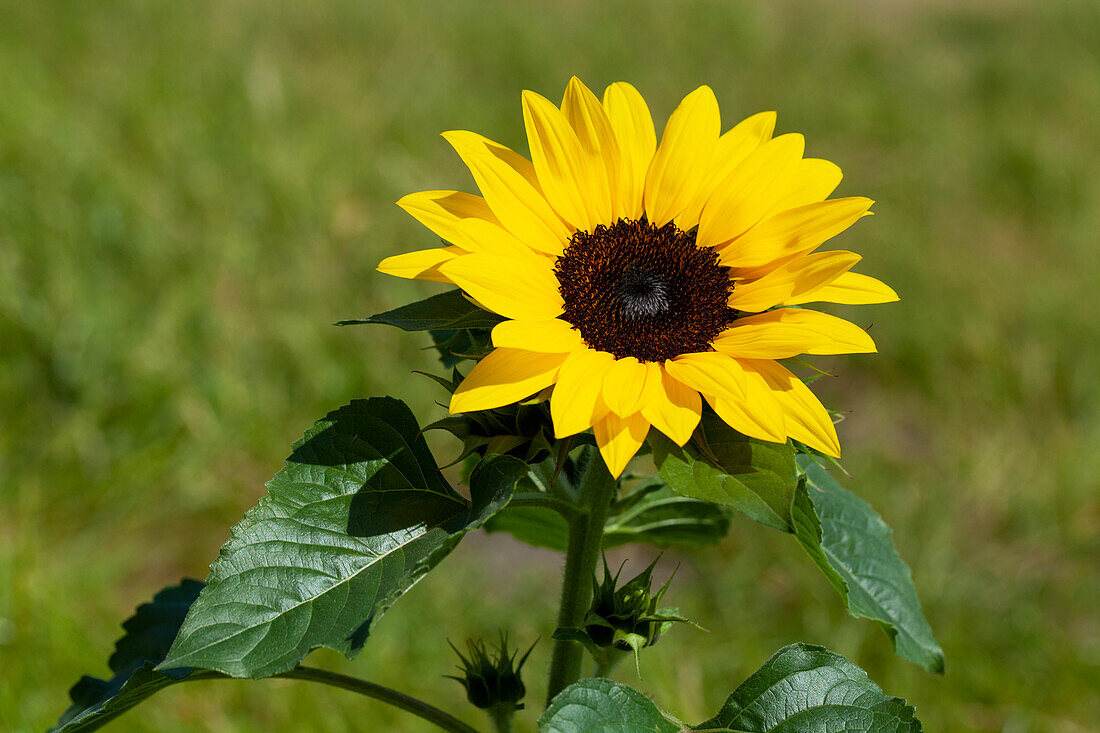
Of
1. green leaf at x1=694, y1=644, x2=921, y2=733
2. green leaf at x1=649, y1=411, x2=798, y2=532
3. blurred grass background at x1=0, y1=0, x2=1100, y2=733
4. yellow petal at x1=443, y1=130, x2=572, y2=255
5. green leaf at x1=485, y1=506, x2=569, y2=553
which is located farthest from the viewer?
blurred grass background at x1=0, y1=0, x2=1100, y2=733

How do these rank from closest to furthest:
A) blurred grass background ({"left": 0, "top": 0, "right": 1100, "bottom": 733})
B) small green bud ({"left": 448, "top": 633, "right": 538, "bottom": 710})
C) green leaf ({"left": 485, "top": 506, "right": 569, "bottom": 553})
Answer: small green bud ({"left": 448, "top": 633, "right": 538, "bottom": 710}), green leaf ({"left": 485, "top": 506, "right": 569, "bottom": 553}), blurred grass background ({"left": 0, "top": 0, "right": 1100, "bottom": 733})

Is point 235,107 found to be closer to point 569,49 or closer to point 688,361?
point 569,49

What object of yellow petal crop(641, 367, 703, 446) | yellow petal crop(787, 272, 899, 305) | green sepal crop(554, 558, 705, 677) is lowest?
green sepal crop(554, 558, 705, 677)

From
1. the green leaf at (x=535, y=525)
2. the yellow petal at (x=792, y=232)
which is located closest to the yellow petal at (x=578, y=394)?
the yellow petal at (x=792, y=232)

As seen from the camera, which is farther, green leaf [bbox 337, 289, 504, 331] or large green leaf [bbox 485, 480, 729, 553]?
large green leaf [bbox 485, 480, 729, 553]

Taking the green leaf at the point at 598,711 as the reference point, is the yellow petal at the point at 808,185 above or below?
above

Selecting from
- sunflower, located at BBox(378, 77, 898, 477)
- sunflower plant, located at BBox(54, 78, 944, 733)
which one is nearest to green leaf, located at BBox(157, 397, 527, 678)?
sunflower plant, located at BBox(54, 78, 944, 733)

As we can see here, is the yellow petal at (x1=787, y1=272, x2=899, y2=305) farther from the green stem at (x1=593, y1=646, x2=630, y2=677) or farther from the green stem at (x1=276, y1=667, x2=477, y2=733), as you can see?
the green stem at (x1=276, y1=667, x2=477, y2=733)

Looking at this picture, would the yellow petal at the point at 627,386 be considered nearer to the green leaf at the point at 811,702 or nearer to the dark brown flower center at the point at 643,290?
the dark brown flower center at the point at 643,290
